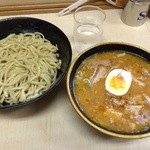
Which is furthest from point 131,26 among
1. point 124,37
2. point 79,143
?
point 79,143

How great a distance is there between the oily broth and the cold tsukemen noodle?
0.13 meters

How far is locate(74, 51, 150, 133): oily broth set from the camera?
82cm

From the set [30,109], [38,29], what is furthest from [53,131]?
[38,29]

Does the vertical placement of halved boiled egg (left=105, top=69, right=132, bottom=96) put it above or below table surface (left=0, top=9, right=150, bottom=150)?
above

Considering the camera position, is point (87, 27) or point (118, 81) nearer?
point (118, 81)

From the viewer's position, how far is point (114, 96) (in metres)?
0.88

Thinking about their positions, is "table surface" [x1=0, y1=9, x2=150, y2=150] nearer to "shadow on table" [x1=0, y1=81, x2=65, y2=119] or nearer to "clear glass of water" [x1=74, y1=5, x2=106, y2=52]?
"shadow on table" [x1=0, y1=81, x2=65, y2=119]

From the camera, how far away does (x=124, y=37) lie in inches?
47.5

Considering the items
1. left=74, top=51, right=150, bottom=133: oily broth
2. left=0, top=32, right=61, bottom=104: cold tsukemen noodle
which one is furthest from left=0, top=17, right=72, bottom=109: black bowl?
left=74, top=51, right=150, bottom=133: oily broth

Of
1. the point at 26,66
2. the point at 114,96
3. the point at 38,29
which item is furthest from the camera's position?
the point at 38,29

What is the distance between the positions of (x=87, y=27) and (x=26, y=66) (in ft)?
1.10

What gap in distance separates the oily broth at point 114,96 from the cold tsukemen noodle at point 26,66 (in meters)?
0.13

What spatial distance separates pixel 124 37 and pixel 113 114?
19.1 inches

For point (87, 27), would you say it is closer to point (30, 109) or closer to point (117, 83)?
point (117, 83)
